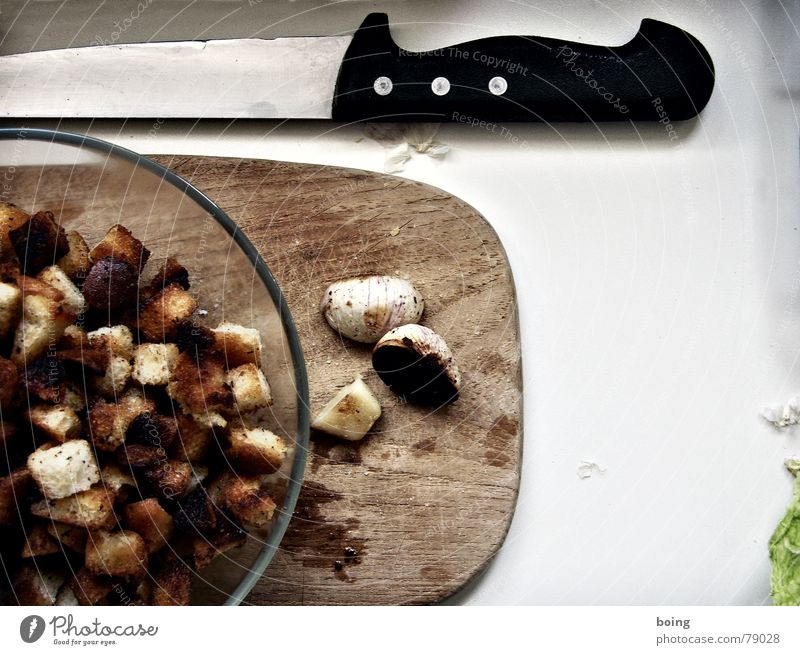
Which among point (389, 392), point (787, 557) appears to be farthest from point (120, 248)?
point (787, 557)

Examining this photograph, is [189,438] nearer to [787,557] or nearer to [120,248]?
[120,248]

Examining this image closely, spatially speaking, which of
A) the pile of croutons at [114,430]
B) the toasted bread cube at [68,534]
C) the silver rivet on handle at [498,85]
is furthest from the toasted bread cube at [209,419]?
the silver rivet on handle at [498,85]

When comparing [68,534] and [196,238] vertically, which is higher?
[196,238]

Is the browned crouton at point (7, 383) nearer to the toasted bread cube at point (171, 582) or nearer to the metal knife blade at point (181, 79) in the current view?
the toasted bread cube at point (171, 582)

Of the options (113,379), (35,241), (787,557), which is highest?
(35,241)

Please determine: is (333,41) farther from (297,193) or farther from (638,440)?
(638,440)

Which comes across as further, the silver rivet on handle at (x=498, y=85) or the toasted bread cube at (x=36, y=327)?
the silver rivet on handle at (x=498, y=85)
